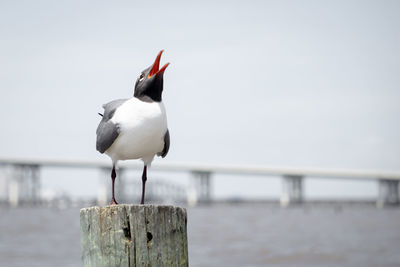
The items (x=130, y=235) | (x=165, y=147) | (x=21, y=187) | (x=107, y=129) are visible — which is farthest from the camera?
(x=21, y=187)

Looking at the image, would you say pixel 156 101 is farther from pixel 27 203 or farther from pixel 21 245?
pixel 27 203

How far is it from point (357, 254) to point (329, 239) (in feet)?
15.5

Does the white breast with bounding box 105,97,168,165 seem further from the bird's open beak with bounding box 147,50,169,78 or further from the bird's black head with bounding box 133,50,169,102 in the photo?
the bird's open beak with bounding box 147,50,169,78

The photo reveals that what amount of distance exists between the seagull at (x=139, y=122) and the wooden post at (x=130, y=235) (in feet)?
1.75

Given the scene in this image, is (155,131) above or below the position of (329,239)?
above

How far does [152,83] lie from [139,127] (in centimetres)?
31

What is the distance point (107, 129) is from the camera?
4.28 m

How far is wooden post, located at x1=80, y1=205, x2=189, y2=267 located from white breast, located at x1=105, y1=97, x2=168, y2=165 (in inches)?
26.0

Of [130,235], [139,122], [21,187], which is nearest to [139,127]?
[139,122]

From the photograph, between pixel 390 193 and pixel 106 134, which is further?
pixel 390 193

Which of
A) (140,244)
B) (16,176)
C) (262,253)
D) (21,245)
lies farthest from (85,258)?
(16,176)

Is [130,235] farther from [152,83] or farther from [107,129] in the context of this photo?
[152,83]

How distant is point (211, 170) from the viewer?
273 feet

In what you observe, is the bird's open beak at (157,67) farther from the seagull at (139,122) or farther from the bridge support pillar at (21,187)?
the bridge support pillar at (21,187)
